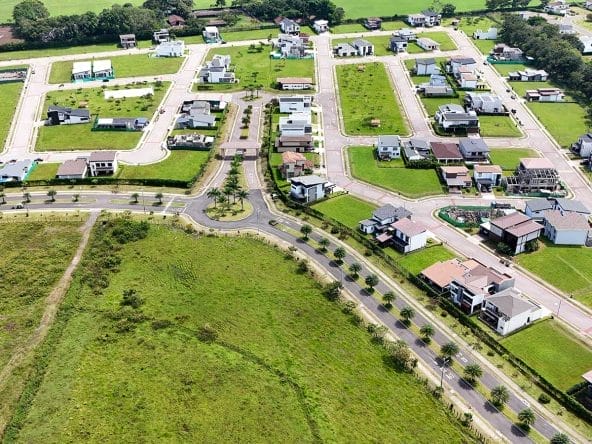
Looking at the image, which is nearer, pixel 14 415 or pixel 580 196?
pixel 14 415

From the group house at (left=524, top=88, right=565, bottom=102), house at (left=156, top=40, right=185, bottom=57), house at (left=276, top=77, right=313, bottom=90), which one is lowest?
house at (left=524, top=88, right=565, bottom=102)

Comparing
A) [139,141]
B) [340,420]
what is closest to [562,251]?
[340,420]

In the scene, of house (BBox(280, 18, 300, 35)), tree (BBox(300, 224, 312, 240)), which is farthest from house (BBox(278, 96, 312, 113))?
house (BBox(280, 18, 300, 35))

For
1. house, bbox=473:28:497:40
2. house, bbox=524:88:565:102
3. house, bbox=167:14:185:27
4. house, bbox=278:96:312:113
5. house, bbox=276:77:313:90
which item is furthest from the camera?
house, bbox=167:14:185:27

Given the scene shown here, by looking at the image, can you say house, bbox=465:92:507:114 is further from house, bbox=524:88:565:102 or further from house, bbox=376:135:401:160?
house, bbox=376:135:401:160

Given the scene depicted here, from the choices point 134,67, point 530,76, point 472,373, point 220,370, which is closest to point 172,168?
point 220,370

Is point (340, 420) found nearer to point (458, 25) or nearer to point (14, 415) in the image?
point (14, 415)

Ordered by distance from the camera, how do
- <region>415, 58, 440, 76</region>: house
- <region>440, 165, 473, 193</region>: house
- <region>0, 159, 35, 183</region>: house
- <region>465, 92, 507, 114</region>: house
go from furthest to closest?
1. <region>415, 58, 440, 76</region>: house
2. <region>465, 92, 507, 114</region>: house
3. <region>0, 159, 35, 183</region>: house
4. <region>440, 165, 473, 193</region>: house

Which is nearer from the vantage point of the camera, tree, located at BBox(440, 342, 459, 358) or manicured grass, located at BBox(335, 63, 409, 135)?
tree, located at BBox(440, 342, 459, 358)
